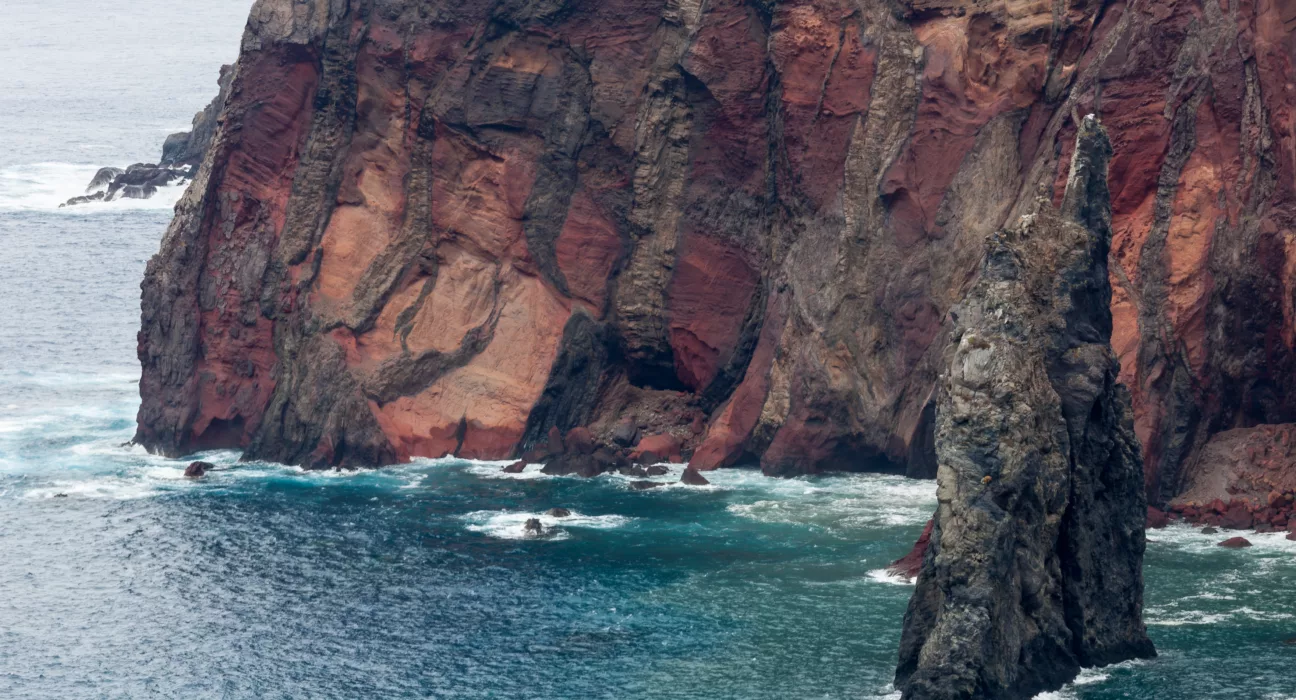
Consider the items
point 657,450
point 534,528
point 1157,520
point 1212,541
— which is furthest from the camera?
point 657,450

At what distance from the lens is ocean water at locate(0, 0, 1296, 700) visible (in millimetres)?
62281

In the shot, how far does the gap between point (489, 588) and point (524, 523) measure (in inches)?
439

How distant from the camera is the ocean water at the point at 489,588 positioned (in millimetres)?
62281

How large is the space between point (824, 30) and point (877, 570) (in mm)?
35211

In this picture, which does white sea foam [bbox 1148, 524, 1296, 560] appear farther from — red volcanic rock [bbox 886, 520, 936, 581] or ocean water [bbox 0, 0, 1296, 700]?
red volcanic rock [bbox 886, 520, 936, 581]

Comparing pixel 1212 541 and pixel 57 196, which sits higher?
pixel 57 196

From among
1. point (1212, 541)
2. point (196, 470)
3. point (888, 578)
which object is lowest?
point (888, 578)

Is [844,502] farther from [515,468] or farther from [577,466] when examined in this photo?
[515,468]

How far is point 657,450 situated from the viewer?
3939 inches

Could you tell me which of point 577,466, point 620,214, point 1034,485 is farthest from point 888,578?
point 620,214

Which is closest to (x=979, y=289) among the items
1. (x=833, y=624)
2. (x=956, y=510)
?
(x=956, y=510)

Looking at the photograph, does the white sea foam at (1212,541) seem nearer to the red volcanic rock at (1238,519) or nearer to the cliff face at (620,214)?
the red volcanic rock at (1238,519)

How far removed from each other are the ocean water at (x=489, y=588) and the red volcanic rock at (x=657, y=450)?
5.19m

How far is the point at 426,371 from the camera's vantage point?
104 m
